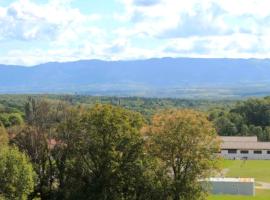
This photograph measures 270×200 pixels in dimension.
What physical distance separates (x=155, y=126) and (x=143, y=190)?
408 cm

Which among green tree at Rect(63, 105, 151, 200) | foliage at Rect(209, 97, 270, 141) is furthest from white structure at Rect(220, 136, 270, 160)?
green tree at Rect(63, 105, 151, 200)

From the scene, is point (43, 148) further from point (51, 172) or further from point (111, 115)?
point (111, 115)

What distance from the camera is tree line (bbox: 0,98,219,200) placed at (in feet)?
117

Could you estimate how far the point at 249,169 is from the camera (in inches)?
2766

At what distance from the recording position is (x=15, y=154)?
35312 mm

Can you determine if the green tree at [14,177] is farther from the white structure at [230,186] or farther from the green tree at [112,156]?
the white structure at [230,186]

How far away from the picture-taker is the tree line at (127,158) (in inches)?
1403

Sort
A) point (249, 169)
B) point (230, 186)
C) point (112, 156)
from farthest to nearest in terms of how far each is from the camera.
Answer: point (249, 169)
point (230, 186)
point (112, 156)

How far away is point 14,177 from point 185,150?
10550 millimetres

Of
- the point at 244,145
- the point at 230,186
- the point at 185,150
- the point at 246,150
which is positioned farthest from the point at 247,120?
the point at 185,150

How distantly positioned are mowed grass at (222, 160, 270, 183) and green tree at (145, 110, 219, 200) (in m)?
23.2

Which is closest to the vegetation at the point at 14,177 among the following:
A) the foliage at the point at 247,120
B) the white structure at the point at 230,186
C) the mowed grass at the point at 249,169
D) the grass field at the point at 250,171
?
the grass field at the point at 250,171

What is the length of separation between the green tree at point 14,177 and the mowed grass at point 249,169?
2844 cm

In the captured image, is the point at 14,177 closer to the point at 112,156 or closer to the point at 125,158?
the point at 112,156
